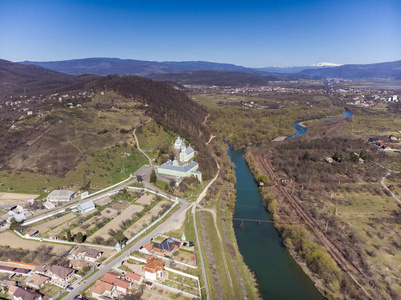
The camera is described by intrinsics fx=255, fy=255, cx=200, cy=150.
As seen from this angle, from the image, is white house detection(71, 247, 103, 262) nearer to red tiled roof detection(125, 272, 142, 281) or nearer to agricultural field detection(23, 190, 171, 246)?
agricultural field detection(23, 190, 171, 246)

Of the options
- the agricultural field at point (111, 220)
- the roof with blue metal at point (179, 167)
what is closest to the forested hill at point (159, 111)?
the roof with blue metal at point (179, 167)

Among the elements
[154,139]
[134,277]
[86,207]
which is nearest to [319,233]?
[134,277]

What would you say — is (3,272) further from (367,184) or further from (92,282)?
(367,184)

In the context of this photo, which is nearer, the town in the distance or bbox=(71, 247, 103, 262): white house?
the town in the distance

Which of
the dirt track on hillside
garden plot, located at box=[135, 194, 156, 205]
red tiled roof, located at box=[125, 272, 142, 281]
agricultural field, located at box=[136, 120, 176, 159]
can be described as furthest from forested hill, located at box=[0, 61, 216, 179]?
red tiled roof, located at box=[125, 272, 142, 281]

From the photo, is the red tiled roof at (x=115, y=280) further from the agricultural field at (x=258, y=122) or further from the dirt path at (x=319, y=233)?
the agricultural field at (x=258, y=122)

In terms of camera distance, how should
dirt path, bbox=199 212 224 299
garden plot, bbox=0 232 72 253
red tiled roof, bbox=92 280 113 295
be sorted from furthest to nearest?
Result: garden plot, bbox=0 232 72 253 → dirt path, bbox=199 212 224 299 → red tiled roof, bbox=92 280 113 295

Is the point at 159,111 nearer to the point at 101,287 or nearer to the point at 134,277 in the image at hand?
the point at 134,277

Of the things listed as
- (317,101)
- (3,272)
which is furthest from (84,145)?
(317,101)
